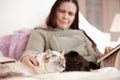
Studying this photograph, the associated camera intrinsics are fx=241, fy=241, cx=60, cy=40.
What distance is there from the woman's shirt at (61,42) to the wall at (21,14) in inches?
8.8

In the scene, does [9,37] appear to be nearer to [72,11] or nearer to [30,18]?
[30,18]

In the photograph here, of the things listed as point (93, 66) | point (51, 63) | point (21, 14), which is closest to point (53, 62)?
point (51, 63)

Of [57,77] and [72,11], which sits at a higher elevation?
[72,11]

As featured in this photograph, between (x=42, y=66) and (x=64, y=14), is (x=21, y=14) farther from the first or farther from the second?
(x=42, y=66)

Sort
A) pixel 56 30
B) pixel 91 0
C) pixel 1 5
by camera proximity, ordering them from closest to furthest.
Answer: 1. pixel 56 30
2. pixel 1 5
3. pixel 91 0

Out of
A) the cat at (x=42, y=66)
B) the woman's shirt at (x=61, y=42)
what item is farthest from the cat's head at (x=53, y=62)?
the woman's shirt at (x=61, y=42)

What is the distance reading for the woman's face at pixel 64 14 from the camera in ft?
5.05

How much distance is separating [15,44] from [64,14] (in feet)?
1.20

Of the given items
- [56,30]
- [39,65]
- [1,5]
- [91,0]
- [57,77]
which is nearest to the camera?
[57,77]

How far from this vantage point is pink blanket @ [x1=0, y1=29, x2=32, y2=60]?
150cm

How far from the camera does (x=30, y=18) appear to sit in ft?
5.56

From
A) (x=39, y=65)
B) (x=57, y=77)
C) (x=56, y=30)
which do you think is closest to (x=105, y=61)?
(x=56, y=30)

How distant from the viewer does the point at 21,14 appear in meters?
Answer: 1.68

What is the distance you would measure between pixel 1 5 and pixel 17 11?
0.38 feet
